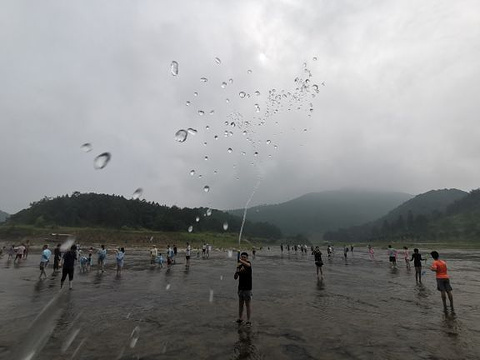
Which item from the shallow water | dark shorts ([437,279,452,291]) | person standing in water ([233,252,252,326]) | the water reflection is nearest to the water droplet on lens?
the shallow water

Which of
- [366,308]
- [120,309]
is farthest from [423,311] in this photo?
[120,309]

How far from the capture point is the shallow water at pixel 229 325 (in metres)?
7.45

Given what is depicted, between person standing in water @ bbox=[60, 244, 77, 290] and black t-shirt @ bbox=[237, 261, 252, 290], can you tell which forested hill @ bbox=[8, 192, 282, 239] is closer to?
person standing in water @ bbox=[60, 244, 77, 290]

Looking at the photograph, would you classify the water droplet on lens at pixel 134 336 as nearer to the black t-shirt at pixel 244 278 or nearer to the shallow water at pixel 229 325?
the shallow water at pixel 229 325

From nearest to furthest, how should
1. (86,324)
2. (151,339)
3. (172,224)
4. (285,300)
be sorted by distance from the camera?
(151,339)
(86,324)
(285,300)
(172,224)

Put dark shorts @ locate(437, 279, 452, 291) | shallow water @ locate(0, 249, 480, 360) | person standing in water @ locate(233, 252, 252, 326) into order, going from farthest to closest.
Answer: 1. dark shorts @ locate(437, 279, 452, 291)
2. person standing in water @ locate(233, 252, 252, 326)
3. shallow water @ locate(0, 249, 480, 360)

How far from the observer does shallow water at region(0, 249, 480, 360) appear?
745 cm

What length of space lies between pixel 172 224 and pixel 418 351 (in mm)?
127262

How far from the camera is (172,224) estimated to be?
13012cm

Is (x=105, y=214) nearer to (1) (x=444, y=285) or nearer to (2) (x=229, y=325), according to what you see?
(2) (x=229, y=325)

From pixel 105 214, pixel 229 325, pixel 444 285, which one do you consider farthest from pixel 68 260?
pixel 105 214

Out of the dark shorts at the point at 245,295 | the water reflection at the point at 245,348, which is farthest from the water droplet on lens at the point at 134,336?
the dark shorts at the point at 245,295

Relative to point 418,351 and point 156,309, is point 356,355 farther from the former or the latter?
point 156,309

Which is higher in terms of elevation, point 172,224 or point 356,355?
point 172,224
